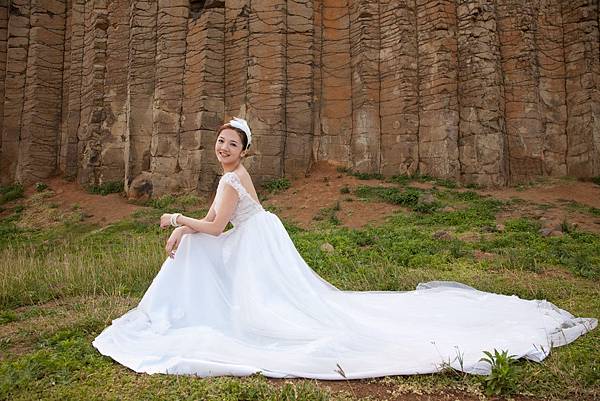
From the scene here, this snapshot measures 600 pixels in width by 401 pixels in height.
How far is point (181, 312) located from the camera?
11.5 feet

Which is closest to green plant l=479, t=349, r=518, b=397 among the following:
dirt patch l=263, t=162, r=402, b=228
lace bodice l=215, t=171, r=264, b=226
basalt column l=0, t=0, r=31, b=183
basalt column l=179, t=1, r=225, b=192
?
lace bodice l=215, t=171, r=264, b=226

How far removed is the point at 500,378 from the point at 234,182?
242 centimetres

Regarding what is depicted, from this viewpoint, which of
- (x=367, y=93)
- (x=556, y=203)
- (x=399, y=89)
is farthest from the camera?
(x=367, y=93)

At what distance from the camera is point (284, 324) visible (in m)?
3.20

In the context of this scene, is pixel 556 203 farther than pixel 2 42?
No

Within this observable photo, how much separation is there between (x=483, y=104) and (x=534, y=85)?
71.6 inches

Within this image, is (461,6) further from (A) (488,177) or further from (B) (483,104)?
(A) (488,177)

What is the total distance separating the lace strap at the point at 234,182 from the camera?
3772 millimetres

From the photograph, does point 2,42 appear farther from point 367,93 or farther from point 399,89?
point 399,89

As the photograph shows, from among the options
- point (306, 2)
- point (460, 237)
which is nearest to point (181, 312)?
point (460, 237)

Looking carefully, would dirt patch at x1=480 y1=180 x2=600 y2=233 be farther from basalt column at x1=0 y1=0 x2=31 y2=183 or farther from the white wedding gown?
basalt column at x1=0 y1=0 x2=31 y2=183

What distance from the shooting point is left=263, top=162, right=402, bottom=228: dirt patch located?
10.9 metres

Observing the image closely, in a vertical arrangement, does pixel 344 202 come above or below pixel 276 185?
below

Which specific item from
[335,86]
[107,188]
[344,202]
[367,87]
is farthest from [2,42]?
[344,202]
